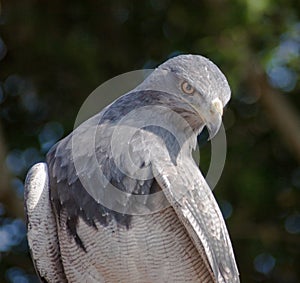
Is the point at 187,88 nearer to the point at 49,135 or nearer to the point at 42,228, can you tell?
the point at 42,228

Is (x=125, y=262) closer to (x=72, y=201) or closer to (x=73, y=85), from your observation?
(x=72, y=201)

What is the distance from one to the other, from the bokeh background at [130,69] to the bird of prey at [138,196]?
17.1 ft

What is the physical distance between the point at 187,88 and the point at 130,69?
612 centimetres

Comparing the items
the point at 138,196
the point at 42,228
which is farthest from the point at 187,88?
the point at 42,228

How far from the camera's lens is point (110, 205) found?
4.86 m

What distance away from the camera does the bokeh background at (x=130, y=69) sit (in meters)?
10.7

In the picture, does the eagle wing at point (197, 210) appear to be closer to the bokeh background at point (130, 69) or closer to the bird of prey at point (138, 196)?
the bird of prey at point (138, 196)

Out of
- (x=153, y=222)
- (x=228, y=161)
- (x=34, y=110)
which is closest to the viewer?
(x=153, y=222)

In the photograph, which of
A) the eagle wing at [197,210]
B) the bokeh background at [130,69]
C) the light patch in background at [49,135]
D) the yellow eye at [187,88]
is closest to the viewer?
the eagle wing at [197,210]

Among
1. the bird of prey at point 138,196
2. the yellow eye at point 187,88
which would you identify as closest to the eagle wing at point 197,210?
the bird of prey at point 138,196

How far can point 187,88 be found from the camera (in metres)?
5.00

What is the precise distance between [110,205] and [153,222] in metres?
0.24

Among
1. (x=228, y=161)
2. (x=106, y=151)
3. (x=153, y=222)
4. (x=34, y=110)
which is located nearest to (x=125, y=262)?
(x=153, y=222)

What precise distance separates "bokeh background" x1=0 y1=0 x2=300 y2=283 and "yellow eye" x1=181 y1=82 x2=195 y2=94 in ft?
17.2
